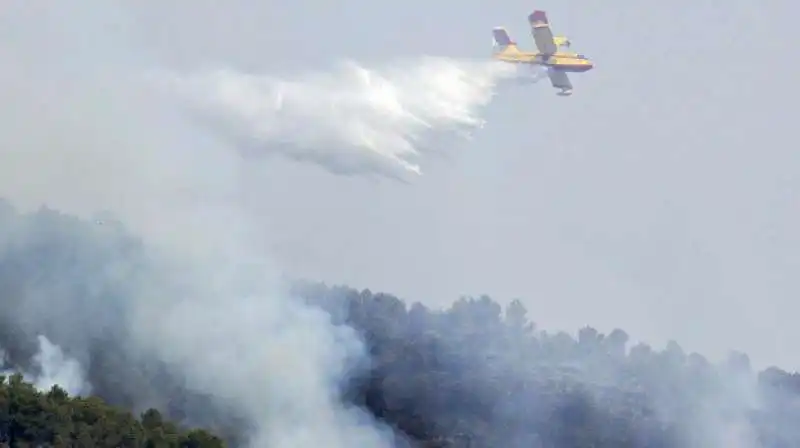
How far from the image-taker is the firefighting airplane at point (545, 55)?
9150 centimetres

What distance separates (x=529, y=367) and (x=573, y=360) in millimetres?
6581

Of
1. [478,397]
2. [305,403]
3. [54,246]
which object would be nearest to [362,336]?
[478,397]

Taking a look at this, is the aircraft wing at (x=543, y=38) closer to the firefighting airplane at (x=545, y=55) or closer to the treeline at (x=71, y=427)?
the firefighting airplane at (x=545, y=55)

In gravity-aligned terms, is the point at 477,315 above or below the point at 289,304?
above

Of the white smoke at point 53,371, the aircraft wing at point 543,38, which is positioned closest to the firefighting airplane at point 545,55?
the aircraft wing at point 543,38

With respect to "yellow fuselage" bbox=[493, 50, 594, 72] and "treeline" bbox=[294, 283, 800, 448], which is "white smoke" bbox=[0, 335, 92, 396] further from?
"yellow fuselage" bbox=[493, 50, 594, 72]

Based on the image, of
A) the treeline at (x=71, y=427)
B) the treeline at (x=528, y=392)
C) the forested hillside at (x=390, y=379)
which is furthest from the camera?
the treeline at (x=528, y=392)

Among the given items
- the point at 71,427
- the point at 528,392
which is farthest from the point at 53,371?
the point at 528,392

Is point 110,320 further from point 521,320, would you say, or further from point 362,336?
point 521,320

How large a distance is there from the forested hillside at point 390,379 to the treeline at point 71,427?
0.09m

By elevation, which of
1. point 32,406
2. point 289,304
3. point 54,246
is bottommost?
point 32,406

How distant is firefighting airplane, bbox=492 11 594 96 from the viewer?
91.5 m

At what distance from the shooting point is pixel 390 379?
302 ft

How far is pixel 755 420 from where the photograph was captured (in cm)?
10025
